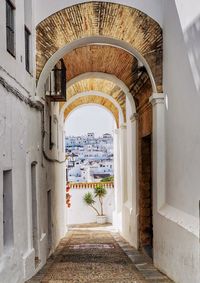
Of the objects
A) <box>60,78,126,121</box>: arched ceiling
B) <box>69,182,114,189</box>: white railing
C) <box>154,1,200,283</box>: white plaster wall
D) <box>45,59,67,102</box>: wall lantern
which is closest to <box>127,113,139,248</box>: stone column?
<box>45,59,67,102</box>: wall lantern

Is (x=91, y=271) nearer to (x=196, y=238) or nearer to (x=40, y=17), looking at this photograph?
(x=196, y=238)

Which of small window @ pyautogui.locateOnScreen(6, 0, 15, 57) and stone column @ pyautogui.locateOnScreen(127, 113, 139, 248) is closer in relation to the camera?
small window @ pyautogui.locateOnScreen(6, 0, 15, 57)

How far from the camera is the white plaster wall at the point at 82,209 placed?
27.3 m

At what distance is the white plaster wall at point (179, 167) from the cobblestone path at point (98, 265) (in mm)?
559

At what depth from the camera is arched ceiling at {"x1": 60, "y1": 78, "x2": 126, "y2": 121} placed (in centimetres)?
1803

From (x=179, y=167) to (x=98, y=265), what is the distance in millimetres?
3451

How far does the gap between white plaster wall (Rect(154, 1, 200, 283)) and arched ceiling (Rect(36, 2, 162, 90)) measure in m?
0.44

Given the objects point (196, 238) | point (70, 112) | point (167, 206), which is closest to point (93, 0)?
point (167, 206)

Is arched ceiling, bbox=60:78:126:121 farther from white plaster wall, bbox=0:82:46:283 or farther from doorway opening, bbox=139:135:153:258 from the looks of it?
white plaster wall, bbox=0:82:46:283

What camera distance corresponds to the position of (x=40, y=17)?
9992 millimetres

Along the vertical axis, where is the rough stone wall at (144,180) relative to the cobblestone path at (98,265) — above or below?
above

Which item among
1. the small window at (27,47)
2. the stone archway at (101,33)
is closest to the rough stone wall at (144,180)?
the stone archway at (101,33)

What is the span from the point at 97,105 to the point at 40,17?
457 inches

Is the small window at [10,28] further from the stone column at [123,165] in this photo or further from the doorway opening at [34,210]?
the stone column at [123,165]
